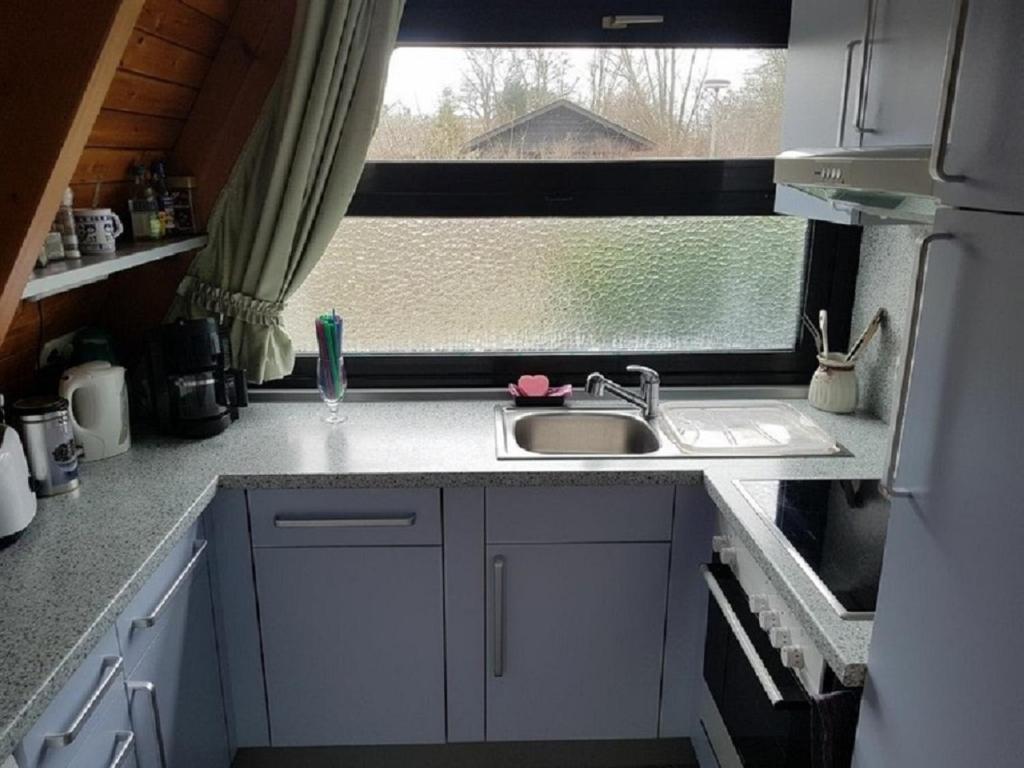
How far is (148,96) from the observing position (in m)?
1.74

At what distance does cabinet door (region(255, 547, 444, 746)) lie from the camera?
5.93 feet

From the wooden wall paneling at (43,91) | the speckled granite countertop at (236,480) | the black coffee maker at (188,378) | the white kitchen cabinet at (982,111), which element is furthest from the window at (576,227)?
the white kitchen cabinet at (982,111)

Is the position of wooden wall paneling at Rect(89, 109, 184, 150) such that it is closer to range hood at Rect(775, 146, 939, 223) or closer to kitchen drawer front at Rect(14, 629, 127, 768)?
kitchen drawer front at Rect(14, 629, 127, 768)

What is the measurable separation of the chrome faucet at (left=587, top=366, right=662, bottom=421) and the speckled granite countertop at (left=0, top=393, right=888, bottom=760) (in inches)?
11.9

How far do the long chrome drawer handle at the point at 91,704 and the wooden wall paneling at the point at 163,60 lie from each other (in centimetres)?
112

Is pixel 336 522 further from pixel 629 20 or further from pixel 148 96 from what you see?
pixel 629 20

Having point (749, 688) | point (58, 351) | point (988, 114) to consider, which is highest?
point (988, 114)

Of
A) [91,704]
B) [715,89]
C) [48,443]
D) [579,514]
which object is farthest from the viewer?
[715,89]

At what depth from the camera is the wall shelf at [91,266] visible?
133 centimetres

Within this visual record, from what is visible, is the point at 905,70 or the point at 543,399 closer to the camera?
the point at 905,70

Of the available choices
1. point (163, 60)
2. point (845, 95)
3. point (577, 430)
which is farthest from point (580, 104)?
point (163, 60)

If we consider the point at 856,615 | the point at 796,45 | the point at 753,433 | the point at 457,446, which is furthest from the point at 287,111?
the point at 856,615

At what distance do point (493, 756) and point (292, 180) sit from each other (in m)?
1.56

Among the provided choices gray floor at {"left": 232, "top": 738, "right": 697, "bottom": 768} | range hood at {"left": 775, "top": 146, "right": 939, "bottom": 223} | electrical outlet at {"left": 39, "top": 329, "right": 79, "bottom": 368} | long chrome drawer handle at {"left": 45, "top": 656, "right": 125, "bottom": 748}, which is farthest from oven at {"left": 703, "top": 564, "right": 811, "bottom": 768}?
electrical outlet at {"left": 39, "top": 329, "right": 79, "bottom": 368}
